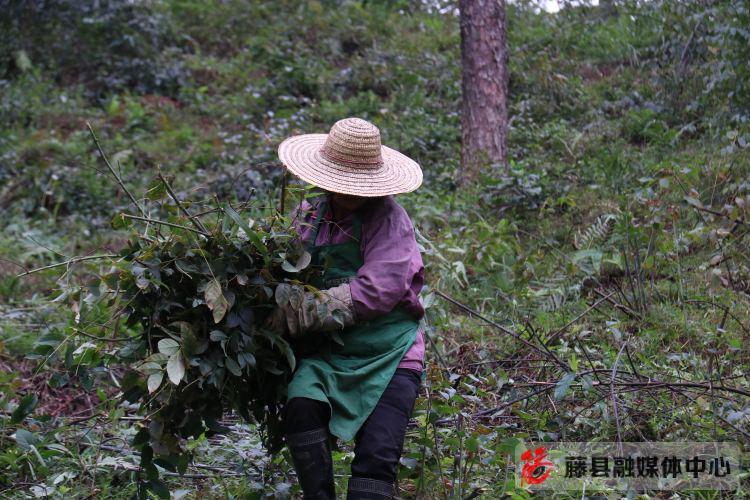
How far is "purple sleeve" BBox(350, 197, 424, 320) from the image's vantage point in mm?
2781

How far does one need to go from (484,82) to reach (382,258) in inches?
193

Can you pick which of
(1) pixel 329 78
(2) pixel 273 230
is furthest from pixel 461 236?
(1) pixel 329 78

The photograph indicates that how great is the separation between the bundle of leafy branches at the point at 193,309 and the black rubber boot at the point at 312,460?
0.72ft

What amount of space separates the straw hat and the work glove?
0.41 metres

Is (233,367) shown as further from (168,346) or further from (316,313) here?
(316,313)

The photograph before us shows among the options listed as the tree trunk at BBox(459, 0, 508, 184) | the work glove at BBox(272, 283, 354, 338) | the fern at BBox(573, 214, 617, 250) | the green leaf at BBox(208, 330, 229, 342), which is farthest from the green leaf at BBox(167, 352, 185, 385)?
the tree trunk at BBox(459, 0, 508, 184)

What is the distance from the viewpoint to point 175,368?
2482 millimetres

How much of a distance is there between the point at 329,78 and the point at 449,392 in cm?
690

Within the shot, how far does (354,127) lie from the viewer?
301cm

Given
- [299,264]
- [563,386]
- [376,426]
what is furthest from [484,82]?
[376,426]

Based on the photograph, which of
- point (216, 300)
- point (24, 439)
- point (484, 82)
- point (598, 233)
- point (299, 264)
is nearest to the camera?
point (216, 300)

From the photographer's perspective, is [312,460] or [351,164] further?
[351,164]

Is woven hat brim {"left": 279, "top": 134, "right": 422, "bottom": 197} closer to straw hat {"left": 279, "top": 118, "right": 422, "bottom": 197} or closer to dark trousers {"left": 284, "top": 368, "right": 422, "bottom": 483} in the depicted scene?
straw hat {"left": 279, "top": 118, "right": 422, "bottom": 197}

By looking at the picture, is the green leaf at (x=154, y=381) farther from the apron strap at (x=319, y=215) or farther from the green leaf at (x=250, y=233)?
the apron strap at (x=319, y=215)
